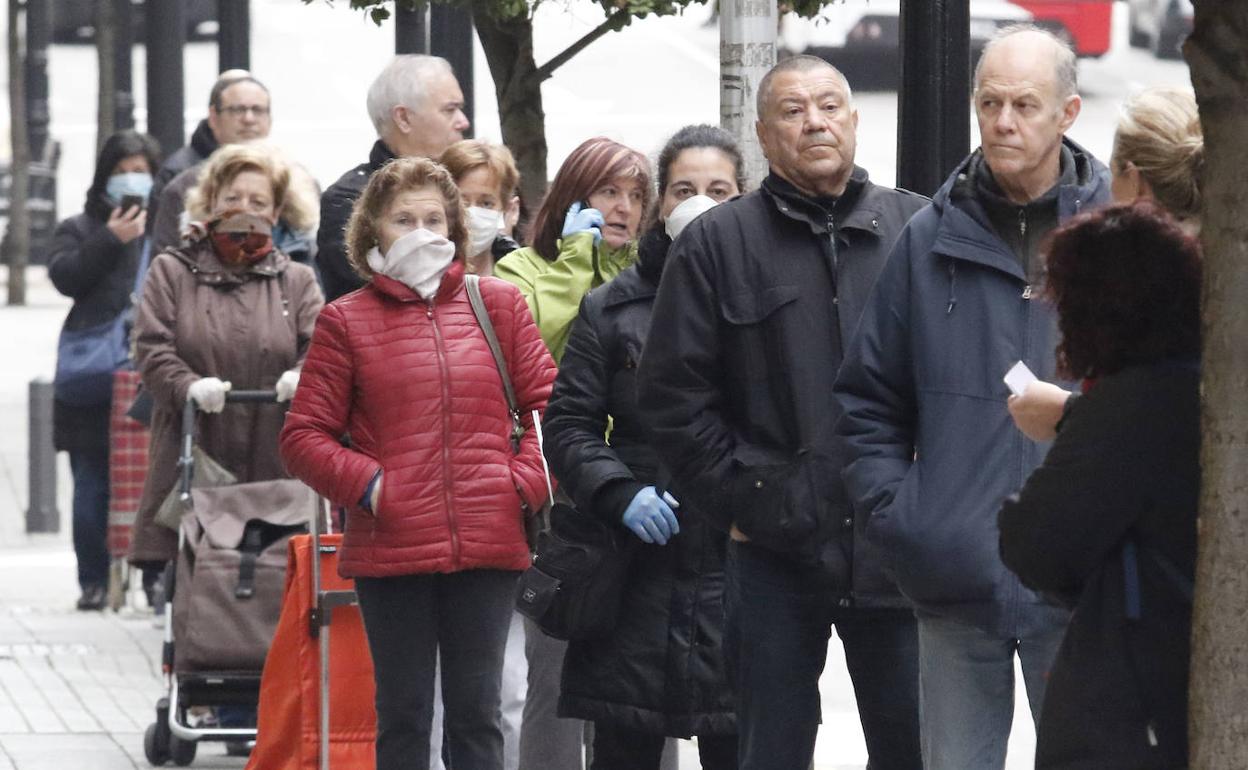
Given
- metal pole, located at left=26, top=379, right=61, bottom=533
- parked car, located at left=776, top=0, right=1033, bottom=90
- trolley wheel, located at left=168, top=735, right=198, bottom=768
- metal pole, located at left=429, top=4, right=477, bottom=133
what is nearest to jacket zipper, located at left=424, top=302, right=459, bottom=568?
trolley wheel, located at left=168, top=735, right=198, bottom=768

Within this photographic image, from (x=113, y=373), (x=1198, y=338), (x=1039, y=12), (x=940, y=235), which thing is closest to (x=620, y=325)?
(x=940, y=235)

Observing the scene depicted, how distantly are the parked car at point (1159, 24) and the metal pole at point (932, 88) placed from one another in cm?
2191

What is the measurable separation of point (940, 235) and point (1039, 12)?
21590mm

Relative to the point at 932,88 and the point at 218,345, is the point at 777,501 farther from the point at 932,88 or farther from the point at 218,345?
the point at 218,345

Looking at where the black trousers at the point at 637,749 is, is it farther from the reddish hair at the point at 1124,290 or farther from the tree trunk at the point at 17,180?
the tree trunk at the point at 17,180

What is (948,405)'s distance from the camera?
4.38 meters

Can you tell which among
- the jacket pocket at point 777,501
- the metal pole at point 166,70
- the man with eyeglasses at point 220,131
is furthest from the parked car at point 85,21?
the jacket pocket at point 777,501

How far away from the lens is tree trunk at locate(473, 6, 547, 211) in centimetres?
851

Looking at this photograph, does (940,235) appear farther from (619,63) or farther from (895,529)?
(619,63)

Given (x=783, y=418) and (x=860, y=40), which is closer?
(x=783, y=418)

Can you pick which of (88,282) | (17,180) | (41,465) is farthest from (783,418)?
(17,180)

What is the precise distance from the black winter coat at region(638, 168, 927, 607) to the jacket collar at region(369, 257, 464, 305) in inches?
32.8

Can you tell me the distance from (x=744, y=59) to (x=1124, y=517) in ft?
10.1

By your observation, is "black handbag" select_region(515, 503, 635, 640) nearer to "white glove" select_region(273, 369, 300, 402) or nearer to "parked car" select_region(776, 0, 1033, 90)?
"white glove" select_region(273, 369, 300, 402)
